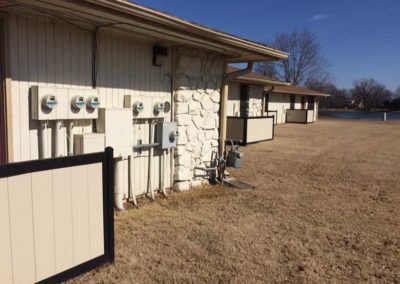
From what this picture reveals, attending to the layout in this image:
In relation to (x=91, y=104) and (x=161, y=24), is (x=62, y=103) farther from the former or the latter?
(x=161, y=24)

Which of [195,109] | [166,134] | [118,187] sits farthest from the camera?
[195,109]

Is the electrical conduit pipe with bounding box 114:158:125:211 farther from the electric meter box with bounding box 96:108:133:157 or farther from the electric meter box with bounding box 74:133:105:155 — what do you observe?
the electric meter box with bounding box 74:133:105:155

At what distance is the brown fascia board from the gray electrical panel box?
1.27 m

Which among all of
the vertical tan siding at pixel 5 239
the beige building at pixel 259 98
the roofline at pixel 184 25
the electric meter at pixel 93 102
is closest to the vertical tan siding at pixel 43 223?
the vertical tan siding at pixel 5 239

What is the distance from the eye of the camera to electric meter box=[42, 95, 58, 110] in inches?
163

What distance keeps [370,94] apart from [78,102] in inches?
3241

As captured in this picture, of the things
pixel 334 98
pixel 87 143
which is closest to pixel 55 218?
pixel 87 143

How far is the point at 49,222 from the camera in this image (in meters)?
2.97

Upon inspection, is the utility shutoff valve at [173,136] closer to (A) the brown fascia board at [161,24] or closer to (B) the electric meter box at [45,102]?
(A) the brown fascia board at [161,24]

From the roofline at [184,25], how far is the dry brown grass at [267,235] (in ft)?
7.92

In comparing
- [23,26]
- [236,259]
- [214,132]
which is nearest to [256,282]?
[236,259]

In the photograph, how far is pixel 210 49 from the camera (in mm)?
6355

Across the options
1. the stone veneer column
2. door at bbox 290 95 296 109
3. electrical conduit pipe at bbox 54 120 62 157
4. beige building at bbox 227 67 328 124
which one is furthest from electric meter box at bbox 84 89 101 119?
door at bbox 290 95 296 109

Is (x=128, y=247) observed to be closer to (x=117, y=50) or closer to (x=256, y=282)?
(x=256, y=282)
